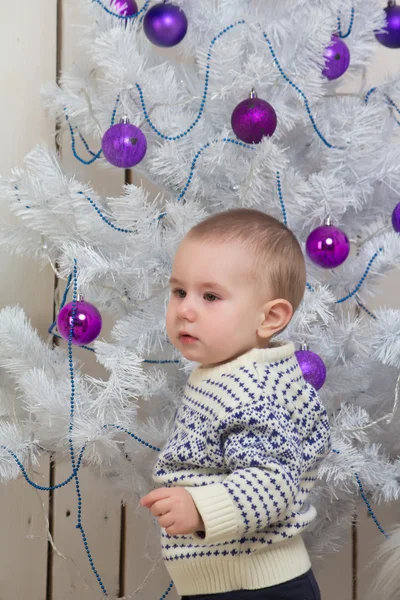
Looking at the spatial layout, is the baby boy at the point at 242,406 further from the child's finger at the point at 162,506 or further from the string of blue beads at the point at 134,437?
the string of blue beads at the point at 134,437

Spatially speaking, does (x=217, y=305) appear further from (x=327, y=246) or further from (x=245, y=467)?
(x=327, y=246)

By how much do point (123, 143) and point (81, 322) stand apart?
0.79ft

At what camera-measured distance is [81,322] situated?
1.04m

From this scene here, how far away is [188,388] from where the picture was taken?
2.83ft

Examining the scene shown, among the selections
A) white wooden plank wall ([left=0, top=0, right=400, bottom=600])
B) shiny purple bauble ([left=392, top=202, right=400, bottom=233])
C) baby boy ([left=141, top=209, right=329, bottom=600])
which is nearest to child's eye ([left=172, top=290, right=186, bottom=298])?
baby boy ([left=141, top=209, right=329, bottom=600])

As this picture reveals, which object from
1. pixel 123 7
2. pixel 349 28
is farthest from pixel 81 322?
pixel 349 28

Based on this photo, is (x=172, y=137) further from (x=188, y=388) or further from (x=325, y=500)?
(x=325, y=500)

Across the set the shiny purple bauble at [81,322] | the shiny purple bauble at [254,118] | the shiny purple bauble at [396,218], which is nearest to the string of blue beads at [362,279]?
the shiny purple bauble at [396,218]

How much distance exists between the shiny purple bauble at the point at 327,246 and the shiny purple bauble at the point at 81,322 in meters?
0.31

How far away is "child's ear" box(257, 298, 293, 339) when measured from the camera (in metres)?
0.84

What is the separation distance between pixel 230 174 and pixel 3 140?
46cm

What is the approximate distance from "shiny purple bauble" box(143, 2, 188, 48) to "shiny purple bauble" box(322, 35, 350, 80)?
0.21 meters

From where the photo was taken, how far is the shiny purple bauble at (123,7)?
1175mm

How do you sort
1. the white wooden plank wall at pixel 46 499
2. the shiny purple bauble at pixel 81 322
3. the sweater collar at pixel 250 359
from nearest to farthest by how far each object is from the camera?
1. the sweater collar at pixel 250 359
2. the shiny purple bauble at pixel 81 322
3. the white wooden plank wall at pixel 46 499
